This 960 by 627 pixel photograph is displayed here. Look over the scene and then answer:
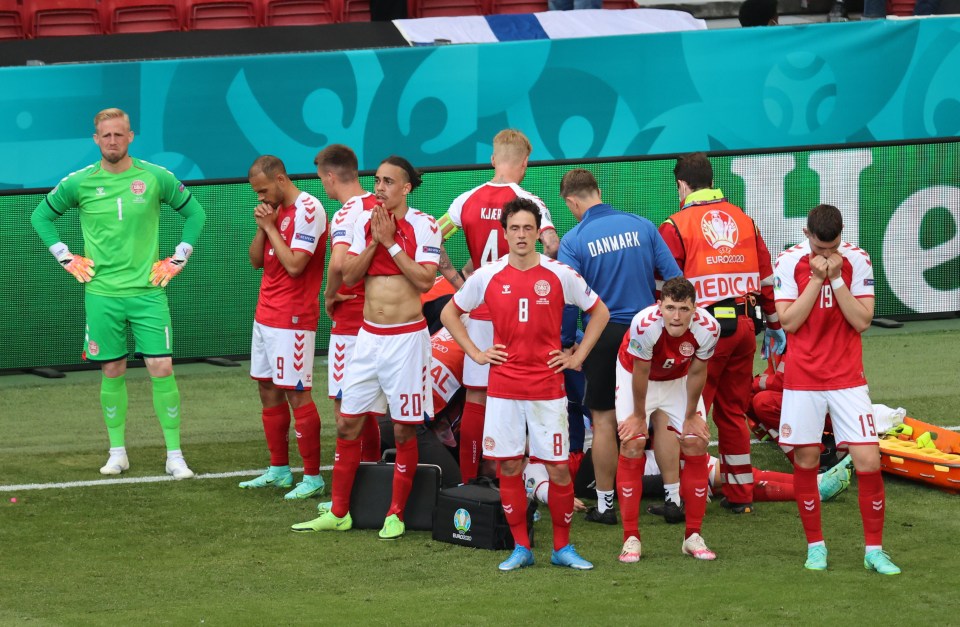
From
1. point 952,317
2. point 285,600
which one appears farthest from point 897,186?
point 285,600

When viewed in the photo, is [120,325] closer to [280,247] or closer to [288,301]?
[288,301]

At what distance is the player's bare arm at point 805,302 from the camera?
7.07 m

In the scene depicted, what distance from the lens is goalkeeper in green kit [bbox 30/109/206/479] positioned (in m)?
9.66

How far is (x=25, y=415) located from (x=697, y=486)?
21.2 ft

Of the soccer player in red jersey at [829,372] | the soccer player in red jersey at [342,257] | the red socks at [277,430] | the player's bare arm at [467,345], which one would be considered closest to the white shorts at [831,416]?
the soccer player in red jersey at [829,372]

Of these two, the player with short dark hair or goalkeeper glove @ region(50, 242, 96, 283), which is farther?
goalkeeper glove @ region(50, 242, 96, 283)

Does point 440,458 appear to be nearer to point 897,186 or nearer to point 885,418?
point 885,418

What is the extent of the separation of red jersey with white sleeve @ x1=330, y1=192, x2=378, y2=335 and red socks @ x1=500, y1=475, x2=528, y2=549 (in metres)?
1.86

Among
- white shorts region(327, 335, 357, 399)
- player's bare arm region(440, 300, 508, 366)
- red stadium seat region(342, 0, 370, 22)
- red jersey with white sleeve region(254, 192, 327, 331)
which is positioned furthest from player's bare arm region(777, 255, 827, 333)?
red stadium seat region(342, 0, 370, 22)

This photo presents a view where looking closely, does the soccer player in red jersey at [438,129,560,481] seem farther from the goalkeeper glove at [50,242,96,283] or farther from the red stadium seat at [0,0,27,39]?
the red stadium seat at [0,0,27,39]

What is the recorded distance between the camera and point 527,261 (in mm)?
7539

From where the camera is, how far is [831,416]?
23.7 ft

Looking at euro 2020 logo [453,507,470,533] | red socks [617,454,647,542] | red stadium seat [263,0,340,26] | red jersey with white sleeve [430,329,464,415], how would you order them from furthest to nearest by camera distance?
1. red stadium seat [263,0,340,26]
2. red jersey with white sleeve [430,329,464,415]
3. euro 2020 logo [453,507,470,533]
4. red socks [617,454,647,542]

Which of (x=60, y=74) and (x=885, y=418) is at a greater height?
(x=60, y=74)
